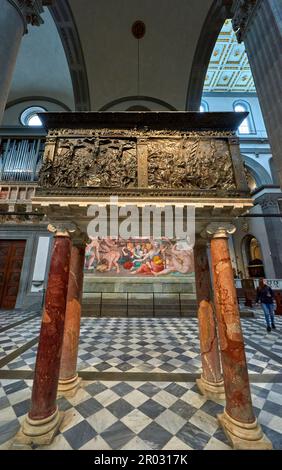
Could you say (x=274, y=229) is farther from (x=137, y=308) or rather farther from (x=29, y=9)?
(x=29, y=9)

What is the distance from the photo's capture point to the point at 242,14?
430 cm

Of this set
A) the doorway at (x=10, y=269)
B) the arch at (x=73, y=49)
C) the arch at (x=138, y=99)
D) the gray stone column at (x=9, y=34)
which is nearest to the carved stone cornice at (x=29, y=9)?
the gray stone column at (x=9, y=34)

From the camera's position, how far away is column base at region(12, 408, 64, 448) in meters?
1.96

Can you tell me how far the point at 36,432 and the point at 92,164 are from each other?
3182 millimetres

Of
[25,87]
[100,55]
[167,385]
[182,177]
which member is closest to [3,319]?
[167,385]

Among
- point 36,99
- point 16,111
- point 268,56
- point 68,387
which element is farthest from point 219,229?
point 16,111

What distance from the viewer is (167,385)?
3164mm

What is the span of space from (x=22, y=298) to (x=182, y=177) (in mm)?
10188

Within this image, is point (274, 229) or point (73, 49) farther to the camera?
point (274, 229)

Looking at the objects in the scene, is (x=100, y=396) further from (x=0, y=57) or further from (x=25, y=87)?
(x=25, y=87)

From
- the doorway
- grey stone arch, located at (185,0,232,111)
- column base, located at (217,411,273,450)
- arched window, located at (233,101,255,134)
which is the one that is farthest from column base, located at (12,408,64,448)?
arched window, located at (233,101,255,134)

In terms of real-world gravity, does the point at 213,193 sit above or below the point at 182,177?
below

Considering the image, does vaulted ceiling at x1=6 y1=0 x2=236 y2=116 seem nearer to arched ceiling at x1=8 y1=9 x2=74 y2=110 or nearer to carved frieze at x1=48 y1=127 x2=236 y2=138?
arched ceiling at x1=8 y1=9 x2=74 y2=110

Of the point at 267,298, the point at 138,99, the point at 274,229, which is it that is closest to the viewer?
the point at 267,298
